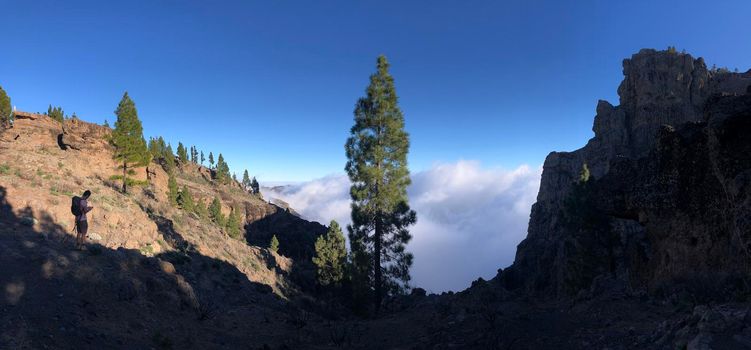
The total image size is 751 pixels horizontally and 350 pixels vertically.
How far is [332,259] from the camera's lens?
155 feet

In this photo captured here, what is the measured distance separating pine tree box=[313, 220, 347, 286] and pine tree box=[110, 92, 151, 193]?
30.5 metres

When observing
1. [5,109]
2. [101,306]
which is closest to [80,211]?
[101,306]

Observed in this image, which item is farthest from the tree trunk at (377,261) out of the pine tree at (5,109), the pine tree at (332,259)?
the pine tree at (5,109)

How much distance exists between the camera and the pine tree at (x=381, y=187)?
805 inches

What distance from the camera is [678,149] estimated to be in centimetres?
1156

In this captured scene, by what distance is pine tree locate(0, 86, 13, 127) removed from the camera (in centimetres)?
6762

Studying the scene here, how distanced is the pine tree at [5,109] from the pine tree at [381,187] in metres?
79.8

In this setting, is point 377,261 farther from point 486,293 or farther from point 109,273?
point 109,273

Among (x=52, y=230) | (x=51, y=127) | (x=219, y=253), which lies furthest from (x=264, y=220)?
(x=52, y=230)

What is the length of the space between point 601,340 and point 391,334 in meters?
6.74

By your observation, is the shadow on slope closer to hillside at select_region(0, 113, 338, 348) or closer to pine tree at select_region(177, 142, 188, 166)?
hillside at select_region(0, 113, 338, 348)

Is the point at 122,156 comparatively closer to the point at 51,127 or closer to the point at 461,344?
the point at 51,127

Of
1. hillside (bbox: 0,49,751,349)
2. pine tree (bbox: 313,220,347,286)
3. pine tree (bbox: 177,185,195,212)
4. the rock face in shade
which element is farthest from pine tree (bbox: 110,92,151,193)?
the rock face in shade

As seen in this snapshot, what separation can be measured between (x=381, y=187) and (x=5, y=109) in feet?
280
